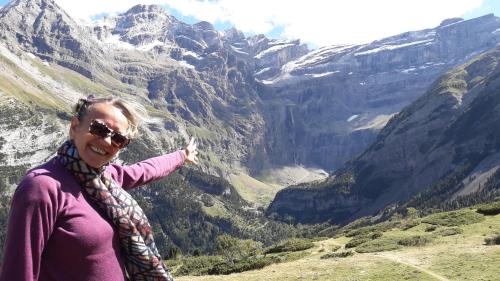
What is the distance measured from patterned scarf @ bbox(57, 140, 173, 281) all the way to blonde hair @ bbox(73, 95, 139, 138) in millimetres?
508

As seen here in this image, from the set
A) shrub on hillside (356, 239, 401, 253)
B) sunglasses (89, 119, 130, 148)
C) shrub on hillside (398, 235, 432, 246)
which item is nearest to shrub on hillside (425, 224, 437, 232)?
shrub on hillside (356, 239, 401, 253)

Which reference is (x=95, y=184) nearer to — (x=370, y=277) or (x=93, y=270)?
(x=93, y=270)

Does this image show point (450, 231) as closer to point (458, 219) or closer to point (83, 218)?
point (458, 219)

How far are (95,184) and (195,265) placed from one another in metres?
47.9

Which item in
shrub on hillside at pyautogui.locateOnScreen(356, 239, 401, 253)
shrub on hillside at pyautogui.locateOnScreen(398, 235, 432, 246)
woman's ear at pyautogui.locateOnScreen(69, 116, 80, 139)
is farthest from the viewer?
shrub on hillside at pyautogui.locateOnScreen(356, 239, 401, 253)

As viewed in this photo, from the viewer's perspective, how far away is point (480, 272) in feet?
76.4

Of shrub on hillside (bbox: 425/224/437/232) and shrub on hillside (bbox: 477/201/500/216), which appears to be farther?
shrub on hillside (bbox: 477/201/500/216)

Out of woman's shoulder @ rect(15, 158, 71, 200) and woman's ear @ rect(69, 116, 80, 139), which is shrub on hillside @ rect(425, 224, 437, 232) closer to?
woman's ear @ rect(69, 116, 80, 139)

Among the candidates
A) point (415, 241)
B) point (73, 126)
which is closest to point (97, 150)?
point (73, 126)

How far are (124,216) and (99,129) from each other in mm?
1256

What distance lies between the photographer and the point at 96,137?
6.53 meters

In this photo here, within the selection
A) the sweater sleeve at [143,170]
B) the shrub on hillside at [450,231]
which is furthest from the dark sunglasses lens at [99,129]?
the shrub on hillside at [450,231]

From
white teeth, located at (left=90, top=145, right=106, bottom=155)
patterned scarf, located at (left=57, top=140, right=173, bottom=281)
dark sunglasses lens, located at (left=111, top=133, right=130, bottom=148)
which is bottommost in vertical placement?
patterned scarf, located at (left=57, top=140, right=173, bottom=281)

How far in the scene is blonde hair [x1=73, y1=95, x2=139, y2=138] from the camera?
684 cm
